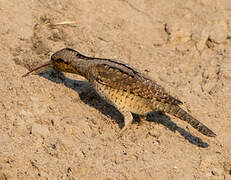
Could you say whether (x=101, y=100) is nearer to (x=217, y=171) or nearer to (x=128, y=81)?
(x=128, y=81)

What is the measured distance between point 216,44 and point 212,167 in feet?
12.4

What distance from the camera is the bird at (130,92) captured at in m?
6.01

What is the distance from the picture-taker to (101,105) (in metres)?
→ 6.81

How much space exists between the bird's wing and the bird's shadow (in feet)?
2.33

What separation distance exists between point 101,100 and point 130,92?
3.33ft

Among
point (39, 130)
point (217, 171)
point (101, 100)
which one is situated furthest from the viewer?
point (101, 100)

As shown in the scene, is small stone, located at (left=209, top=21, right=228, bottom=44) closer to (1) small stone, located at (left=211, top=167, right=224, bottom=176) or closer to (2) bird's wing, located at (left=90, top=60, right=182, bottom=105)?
(2) bird's wing, located at (left=90, top=60, right=182, bottom=105)

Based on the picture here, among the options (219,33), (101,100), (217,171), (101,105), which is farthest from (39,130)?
(219,33)

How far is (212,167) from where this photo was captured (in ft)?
19.5

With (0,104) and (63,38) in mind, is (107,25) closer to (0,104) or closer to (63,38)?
(63,38)

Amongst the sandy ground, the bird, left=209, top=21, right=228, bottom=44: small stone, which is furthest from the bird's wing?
left=209, top=21, right=228, bottom=44: small stone

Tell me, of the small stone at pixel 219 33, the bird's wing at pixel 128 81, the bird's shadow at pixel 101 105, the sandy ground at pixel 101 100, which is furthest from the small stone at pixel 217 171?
the small stone at pixel 219 33

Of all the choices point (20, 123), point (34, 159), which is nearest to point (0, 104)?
point (20, 123)

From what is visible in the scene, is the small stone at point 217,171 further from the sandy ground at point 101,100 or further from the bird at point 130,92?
the bird at point 130,92
